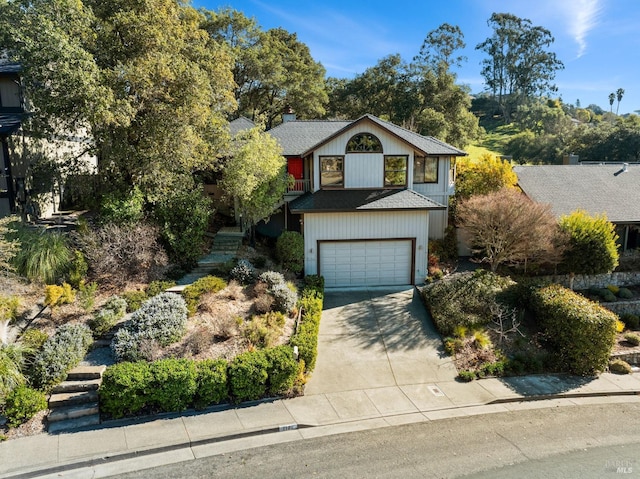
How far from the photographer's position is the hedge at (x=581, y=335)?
13703 mm

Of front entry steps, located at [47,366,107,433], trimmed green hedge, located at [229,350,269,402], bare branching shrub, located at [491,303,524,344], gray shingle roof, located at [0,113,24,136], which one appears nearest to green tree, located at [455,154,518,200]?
bare branching shrub, located at [491,303,524,344]

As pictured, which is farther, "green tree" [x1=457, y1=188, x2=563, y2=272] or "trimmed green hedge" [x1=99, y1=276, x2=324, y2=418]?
"green tree" [x1=457, y1=188, x2=563, y2=272]

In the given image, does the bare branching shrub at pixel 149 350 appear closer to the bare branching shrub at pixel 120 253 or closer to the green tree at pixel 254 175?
the bare branching shrub at pixel 120 253

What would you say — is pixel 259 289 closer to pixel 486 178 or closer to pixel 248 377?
pixel 248 377

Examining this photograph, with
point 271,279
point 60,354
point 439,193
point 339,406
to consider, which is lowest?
point 339,406

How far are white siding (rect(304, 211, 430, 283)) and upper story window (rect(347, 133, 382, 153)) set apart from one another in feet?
10.1

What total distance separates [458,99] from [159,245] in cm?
3243

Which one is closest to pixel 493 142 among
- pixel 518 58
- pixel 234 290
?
pixel 518 58

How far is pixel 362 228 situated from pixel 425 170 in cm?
548

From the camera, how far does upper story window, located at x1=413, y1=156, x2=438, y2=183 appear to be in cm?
2195

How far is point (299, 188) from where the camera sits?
70.7ft

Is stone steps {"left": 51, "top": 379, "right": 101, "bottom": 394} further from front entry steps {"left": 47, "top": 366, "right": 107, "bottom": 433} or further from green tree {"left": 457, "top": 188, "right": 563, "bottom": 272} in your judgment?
green tree {"left": 457, "top": 188, "right": 563, "bottom": 272}

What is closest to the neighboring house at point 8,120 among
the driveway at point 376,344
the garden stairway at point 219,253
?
the garden stairway at point 219,253

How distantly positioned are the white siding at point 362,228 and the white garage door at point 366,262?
316 millimetres
